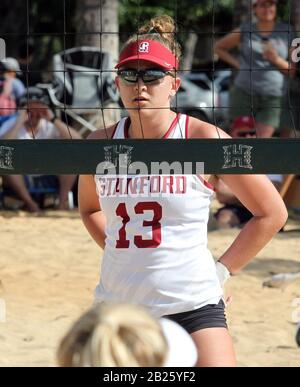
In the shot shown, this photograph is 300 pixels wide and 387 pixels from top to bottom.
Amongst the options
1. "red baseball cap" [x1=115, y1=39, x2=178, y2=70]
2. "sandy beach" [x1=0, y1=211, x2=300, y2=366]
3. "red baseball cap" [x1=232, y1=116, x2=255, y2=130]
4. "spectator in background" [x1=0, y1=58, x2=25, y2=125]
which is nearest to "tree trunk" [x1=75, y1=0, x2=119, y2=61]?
"spectator in background" [x1=0, y1=58, x2=25, y2=125]

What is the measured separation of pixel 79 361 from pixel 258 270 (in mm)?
5002

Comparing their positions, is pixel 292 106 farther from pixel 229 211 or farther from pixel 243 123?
pixel 229 211

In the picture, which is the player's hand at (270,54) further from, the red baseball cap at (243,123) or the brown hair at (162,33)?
the brown hair at (162,33)

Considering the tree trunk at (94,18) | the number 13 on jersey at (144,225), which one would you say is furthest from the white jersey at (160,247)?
the tree trunk at (94,18)

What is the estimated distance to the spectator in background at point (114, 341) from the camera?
197cm

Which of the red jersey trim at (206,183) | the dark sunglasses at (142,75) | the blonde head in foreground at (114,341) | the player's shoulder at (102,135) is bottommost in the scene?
the blonde head in foreground at (114,341)

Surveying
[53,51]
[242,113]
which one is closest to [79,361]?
[242,113]

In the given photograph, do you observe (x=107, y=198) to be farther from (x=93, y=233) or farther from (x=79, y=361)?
(x=79, y=361)

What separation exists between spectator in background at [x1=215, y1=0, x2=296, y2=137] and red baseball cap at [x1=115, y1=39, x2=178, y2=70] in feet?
16.7

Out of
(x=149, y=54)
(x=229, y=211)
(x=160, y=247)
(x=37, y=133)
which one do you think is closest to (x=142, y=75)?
(x=149, y=54)

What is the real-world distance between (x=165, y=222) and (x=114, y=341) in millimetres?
1363

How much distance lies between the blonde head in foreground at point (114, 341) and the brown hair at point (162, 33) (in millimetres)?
1636

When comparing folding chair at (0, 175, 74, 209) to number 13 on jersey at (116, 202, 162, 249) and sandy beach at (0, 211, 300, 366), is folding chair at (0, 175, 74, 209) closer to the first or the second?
sandy beach at (0, 211, 300, 366)
